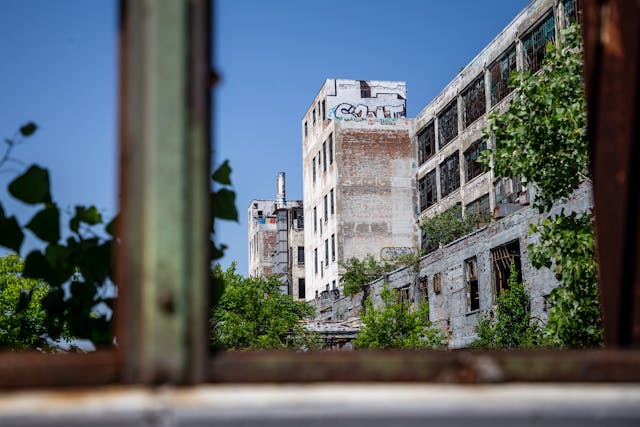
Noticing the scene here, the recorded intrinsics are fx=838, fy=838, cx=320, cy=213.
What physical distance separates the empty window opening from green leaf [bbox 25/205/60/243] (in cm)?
2676

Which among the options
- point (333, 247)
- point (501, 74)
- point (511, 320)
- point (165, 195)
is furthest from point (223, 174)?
point (333, 247)

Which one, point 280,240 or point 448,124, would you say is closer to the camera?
point 448,124

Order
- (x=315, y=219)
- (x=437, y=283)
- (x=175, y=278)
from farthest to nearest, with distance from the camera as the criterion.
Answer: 1. (x=315, y=219)
2. (x=437, y=283)
3. (x=175, y=278)

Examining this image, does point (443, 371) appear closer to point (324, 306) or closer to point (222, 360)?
point (222, 360)

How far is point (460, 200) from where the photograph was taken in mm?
31609

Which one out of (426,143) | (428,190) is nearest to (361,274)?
(428,190)

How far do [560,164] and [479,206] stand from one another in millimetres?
20349

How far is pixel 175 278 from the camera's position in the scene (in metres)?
1.03

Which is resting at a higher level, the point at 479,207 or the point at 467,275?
the point at 479,207

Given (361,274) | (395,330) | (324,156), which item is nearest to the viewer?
(395,330)

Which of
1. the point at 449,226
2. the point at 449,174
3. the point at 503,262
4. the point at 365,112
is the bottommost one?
the point at 503,262

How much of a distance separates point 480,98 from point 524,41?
3.56 m

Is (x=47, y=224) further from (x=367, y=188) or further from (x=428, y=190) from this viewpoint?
(x=367, y=188)

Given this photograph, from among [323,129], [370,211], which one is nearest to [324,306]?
[370,211]
